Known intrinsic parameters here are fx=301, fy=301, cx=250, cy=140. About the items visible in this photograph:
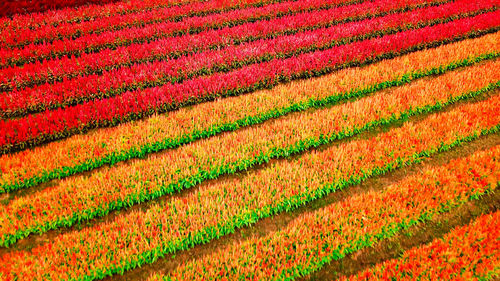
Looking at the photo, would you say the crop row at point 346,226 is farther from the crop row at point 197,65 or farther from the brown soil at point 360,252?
the crop row at point 197,65

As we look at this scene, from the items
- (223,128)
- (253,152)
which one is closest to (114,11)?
(223,128)

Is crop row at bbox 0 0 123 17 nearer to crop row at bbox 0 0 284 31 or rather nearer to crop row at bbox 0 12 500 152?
crop row at bbox 0 0 284 31

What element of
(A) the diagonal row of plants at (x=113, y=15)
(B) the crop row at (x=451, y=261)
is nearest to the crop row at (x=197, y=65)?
(A) the diagonal row of plants at (x=113, y=15)

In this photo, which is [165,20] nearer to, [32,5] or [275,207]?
[32,5]

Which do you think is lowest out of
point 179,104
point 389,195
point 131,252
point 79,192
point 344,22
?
point 389,195

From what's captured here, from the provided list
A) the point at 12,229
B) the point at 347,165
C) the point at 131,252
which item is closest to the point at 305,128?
the point at 347,165

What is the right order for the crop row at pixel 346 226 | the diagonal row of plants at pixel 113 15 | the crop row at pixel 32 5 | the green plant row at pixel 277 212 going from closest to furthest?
the crop row at pixel 346 226
the green plant row at pixel 277 212
the diagonal row of plants at pixel 113 15
the crop row at pixel 32 5

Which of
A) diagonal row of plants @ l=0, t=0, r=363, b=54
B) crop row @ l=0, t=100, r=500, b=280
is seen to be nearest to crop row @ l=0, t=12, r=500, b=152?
crop row @ l=0, t=100, r=500, b=280

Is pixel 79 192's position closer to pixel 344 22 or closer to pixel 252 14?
pixel 252 14
